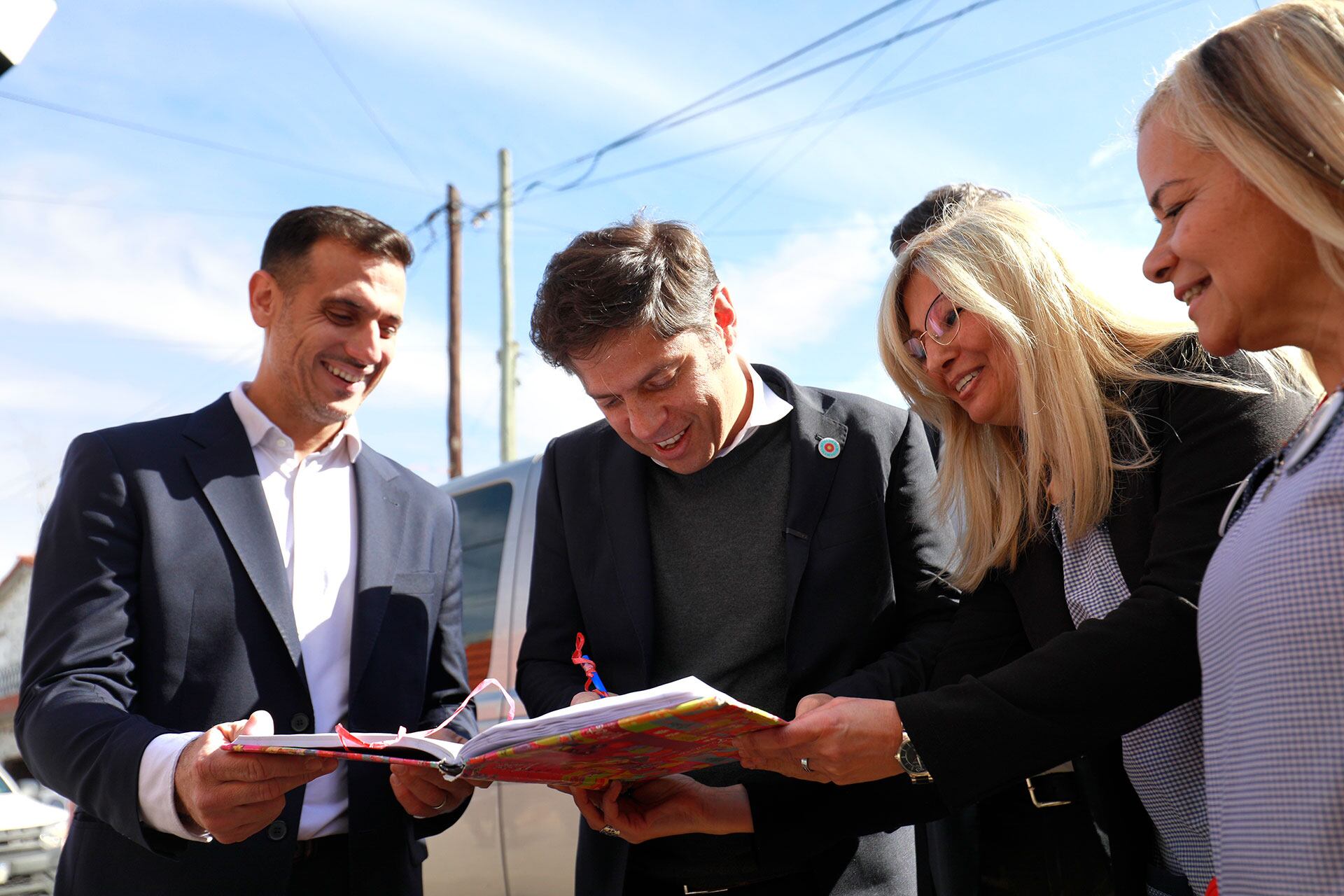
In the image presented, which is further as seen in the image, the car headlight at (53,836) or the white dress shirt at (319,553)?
the car headlight at (53,836)

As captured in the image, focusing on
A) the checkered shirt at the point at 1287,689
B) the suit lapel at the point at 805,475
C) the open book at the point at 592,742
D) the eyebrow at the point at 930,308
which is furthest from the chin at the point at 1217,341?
the suit lapel at the point at 805,475

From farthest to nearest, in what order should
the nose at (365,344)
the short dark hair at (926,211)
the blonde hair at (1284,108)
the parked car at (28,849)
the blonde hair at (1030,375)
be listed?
the parked car at (28,849) → the short dark hair at (926,211) → the nose at (365,344) → the blonde hair at (1030,375) → the blonde hair at (1284,108)

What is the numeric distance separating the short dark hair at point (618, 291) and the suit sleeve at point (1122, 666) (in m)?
1.02

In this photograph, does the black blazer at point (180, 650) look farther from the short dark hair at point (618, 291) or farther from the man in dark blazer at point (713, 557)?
the short dark hair at point (618, 291)

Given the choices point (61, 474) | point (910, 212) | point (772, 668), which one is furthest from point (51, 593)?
point (910, 212)

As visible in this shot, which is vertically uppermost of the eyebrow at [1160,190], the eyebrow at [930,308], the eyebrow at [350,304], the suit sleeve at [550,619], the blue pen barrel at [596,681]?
the eyebrow at [350,304]

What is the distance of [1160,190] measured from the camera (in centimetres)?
156

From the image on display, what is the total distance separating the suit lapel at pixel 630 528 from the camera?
91.0 inches

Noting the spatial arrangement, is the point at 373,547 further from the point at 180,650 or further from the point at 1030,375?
the point at 1030,375

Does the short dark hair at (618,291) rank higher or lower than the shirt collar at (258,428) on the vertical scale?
higher

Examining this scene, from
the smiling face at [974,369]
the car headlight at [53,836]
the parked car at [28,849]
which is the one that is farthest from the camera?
the car headlight at [53,836]

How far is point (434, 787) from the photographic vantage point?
220 cm

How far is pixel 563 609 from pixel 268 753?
813mm

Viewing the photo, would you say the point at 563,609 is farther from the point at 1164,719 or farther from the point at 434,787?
the point at 1164,719
